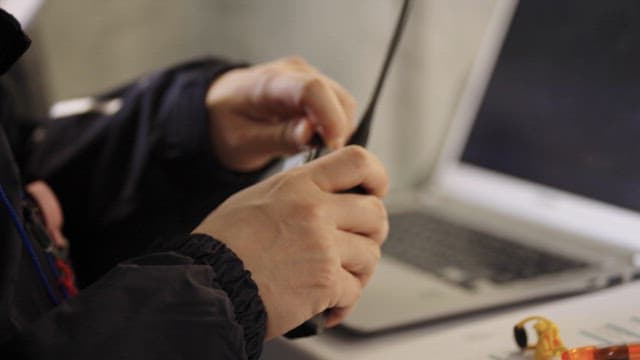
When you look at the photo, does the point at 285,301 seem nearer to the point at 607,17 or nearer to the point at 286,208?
the point at 286,208

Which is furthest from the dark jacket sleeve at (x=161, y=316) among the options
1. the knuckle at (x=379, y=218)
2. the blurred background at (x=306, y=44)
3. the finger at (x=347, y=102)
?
the blurred background at (x=306, y=44)

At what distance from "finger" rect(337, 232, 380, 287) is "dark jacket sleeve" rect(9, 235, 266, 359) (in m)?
0.07

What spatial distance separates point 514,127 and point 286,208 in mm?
489

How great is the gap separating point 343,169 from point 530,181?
1.45ft

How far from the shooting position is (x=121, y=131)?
2.55 ft

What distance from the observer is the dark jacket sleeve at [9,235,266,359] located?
38 cm

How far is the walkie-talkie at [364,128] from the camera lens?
461 mm

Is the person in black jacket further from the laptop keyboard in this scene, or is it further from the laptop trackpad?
the laptop keyboard

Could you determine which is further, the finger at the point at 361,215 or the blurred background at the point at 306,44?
the blurred background at the point at 306,44

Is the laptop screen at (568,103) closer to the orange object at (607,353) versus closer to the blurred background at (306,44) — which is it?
the blurred background at (306,44)

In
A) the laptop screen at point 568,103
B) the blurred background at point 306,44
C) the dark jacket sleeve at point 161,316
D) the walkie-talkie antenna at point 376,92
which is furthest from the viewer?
the blurred background at point 306,44

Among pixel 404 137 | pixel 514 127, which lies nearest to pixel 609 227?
pixel 514 127

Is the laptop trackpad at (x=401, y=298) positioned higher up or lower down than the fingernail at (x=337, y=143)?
lower down

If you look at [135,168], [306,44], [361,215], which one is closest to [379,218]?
[361,215]
